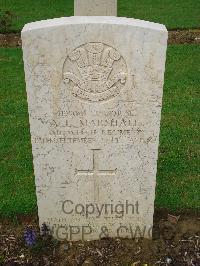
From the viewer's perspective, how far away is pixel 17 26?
1148cm

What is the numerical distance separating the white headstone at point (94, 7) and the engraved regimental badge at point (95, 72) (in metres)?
5.96

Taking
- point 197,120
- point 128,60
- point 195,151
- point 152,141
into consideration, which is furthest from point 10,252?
point 197,120

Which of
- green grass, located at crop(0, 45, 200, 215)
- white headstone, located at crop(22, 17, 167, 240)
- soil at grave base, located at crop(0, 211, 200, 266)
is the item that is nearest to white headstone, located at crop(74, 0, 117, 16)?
green grass, located at crop(0, 45, 200, 215)

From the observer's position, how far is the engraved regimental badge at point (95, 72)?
3.57 meters

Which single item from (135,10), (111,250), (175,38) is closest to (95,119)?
(111,250)

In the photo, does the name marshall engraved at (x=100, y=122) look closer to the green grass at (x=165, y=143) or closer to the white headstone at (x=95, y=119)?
the white headstone at (x=95, y=119)

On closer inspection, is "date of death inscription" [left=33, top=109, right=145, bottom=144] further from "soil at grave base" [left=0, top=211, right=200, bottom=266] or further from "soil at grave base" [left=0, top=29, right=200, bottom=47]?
"soil at grave base" [left=0, top=29, right=200, bottom=47]

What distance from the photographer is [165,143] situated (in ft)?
20.2

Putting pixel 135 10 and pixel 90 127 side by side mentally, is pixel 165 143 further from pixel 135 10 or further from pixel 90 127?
pixel 135 10

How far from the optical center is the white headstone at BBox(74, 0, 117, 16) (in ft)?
30.6

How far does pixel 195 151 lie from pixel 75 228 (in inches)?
86.4

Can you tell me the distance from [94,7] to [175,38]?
86.1 inches

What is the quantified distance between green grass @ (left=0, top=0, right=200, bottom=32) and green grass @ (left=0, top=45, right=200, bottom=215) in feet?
9.59

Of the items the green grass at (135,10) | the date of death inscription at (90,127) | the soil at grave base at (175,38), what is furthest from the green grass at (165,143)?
the green grass at (135,10)
